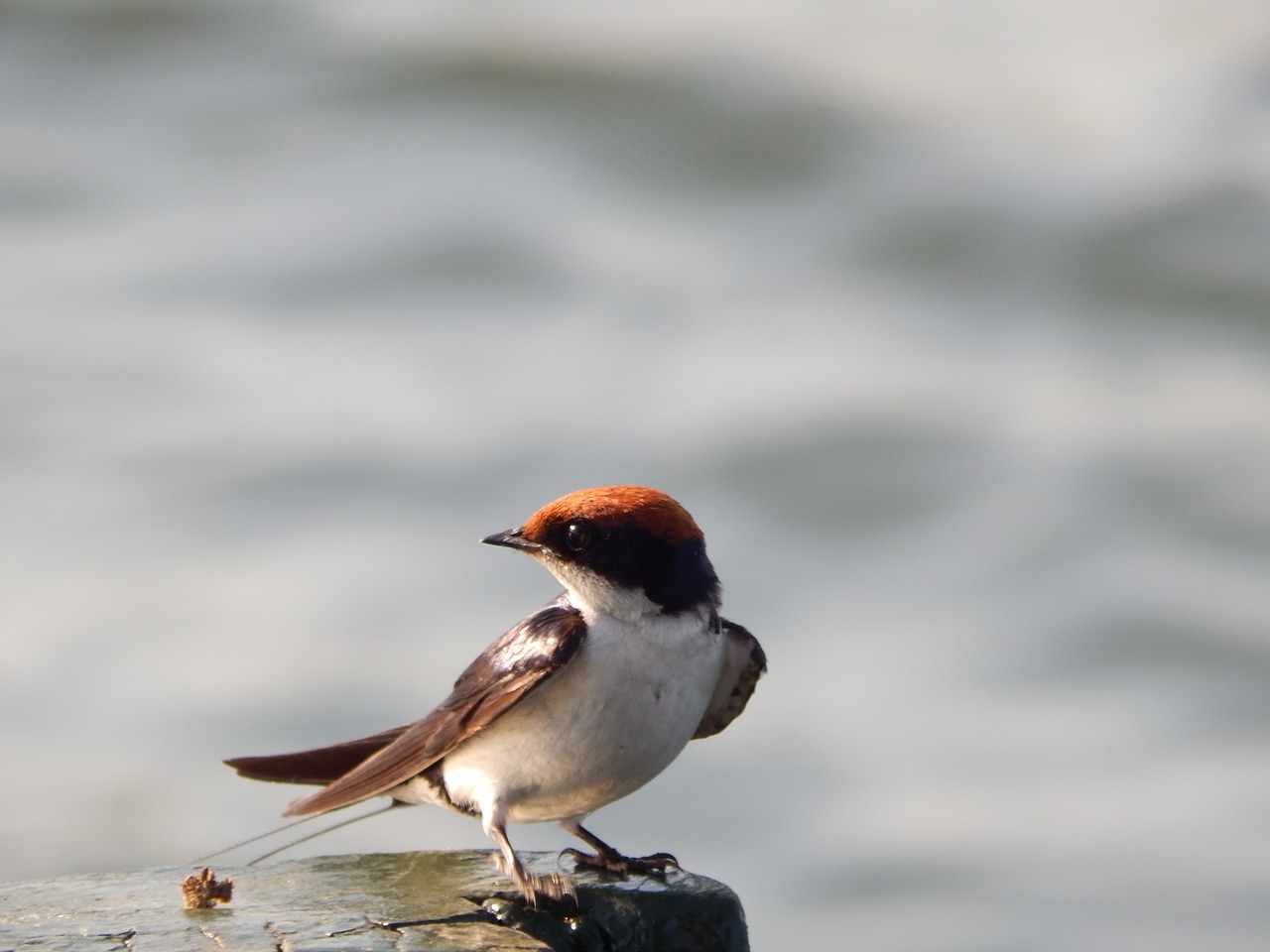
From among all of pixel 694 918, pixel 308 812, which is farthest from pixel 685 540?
pixel 308 812

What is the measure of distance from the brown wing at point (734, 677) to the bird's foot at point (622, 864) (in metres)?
0.40

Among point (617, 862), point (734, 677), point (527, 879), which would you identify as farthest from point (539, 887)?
point (734, 677)

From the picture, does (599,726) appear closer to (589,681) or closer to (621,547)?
(589,681)

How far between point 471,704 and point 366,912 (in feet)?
2.55

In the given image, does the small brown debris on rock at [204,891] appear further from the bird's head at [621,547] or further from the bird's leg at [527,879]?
the bird's head at [621,547]

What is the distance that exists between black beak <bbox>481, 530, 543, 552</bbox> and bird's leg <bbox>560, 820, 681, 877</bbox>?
94cm

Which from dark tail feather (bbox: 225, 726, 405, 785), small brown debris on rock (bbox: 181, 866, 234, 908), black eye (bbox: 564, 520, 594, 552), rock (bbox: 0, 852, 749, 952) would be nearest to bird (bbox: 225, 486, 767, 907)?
black eye (bbox: 564, 520, 594, 552)

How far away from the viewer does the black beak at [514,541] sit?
4.77 metres

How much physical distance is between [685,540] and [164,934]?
1.81 metres

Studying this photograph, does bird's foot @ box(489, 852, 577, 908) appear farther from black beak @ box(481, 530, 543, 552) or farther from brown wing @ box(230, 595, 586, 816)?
black beak @ box(481, 530, 543, 552)

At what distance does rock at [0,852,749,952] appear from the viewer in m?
4.01

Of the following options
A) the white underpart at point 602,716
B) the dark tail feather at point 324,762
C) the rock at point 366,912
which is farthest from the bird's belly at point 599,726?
the dark tail feather at point 324,762

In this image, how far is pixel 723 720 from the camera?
205 inches

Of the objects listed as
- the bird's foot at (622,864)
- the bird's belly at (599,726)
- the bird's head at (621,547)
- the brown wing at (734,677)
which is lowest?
the bird's foot at (622,864)
